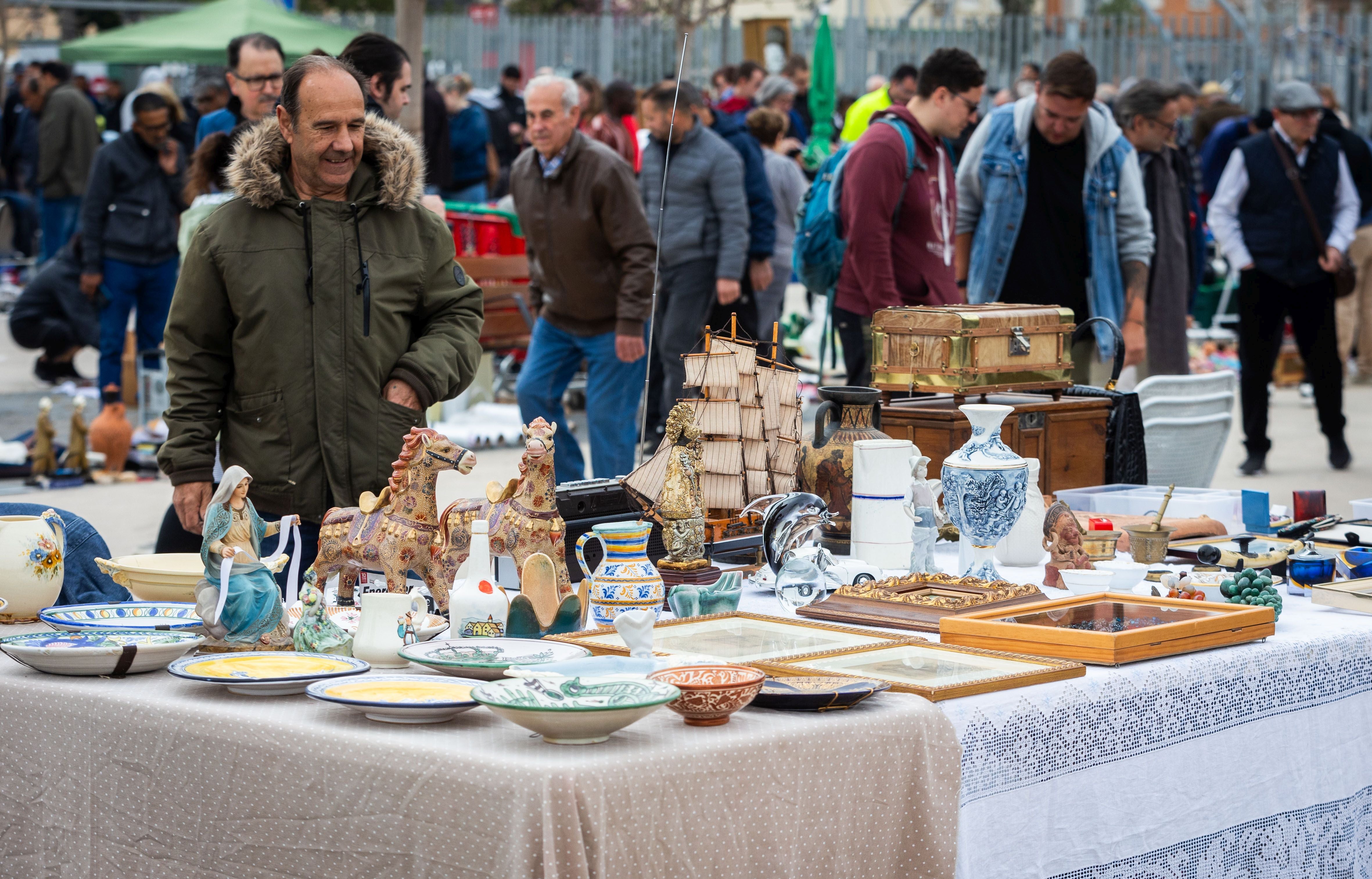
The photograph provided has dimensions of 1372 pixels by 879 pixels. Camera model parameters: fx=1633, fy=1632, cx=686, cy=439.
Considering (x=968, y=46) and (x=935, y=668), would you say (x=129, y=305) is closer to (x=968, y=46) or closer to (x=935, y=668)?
(x=935, y=668)

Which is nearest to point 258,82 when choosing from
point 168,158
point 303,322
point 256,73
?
point 256,73

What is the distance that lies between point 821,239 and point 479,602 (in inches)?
158

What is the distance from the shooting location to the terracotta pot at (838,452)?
3.26 m

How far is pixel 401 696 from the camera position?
2021 mm

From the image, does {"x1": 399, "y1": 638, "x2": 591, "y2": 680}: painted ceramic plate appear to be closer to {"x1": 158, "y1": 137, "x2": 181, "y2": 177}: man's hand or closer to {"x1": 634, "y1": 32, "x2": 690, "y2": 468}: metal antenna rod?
{"x1": 634, "y1": 32, "x2": 690, "y2": 468}: metal antenna rod

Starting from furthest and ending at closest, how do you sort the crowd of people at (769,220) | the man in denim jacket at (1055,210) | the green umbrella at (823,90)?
1. the green umbrella at (823,90)
2. the man in denim jacket at (1055,210)
3. the crowd of people at (769,220)

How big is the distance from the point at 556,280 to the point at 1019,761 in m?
4.38

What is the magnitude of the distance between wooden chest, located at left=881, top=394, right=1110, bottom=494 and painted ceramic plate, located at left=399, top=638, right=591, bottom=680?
1.53 metres

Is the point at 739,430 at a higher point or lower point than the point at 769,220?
lower

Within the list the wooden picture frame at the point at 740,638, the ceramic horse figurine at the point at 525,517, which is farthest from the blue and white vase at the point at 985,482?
the ceramic horse figurine at the point at 525,517

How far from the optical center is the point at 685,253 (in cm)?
752

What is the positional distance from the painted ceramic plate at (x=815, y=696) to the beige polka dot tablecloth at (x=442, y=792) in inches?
0.6

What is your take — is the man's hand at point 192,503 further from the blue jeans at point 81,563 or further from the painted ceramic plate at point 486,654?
the painted ceramic plate at point 486,654

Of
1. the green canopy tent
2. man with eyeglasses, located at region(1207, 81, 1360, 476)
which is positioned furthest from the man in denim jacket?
the green canopy tent
